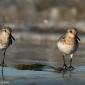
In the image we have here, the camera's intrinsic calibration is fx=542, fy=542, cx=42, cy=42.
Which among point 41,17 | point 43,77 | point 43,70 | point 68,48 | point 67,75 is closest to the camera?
point 43,77

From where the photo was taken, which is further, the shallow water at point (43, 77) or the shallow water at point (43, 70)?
the shallow water at point (43, 70)

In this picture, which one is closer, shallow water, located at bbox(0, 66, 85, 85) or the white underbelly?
shallow water, located at bbox(0, 66, 85, 85)

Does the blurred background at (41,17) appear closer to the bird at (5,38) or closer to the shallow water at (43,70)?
the shallow water at (43,70)

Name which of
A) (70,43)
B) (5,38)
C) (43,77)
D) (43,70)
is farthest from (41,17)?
(43,77)

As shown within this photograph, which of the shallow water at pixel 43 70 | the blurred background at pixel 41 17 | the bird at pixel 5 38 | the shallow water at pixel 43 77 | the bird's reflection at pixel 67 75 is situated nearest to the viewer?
the shallow water at pixel 43 77

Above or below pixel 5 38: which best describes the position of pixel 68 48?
below

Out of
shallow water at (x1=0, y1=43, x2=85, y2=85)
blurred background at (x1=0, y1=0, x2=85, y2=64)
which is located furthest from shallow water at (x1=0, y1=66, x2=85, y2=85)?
blurred background at (x1=0, y1=0, x2=85, y2=64)

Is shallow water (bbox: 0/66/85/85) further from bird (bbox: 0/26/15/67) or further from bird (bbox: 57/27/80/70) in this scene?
bird (bbox: 0/26/15/67)

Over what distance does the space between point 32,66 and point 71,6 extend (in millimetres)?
22603

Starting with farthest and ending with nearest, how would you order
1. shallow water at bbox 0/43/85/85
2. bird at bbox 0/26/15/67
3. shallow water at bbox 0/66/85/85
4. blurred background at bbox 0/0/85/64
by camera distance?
1. blurred background at bbox 0/0/85/64
2. bird at bbox 0/26/15/67
3. shallow water at bbox 0/43/85/85
4. shallow water at bbox 0/66/85/85

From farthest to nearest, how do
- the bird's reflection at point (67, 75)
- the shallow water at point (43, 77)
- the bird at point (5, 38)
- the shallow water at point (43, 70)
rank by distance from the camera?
1. the bird at point (5, 38)
2. the bird's reflection at point (67, 75)
3. the shallow water at point (43, 70)
4. the shallow water at point (43, 77)

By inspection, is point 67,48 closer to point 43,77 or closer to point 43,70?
point 43,70

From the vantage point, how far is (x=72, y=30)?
13.7m

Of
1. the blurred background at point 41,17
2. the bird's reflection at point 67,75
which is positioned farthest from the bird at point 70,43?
the blurred background at point 41,17
